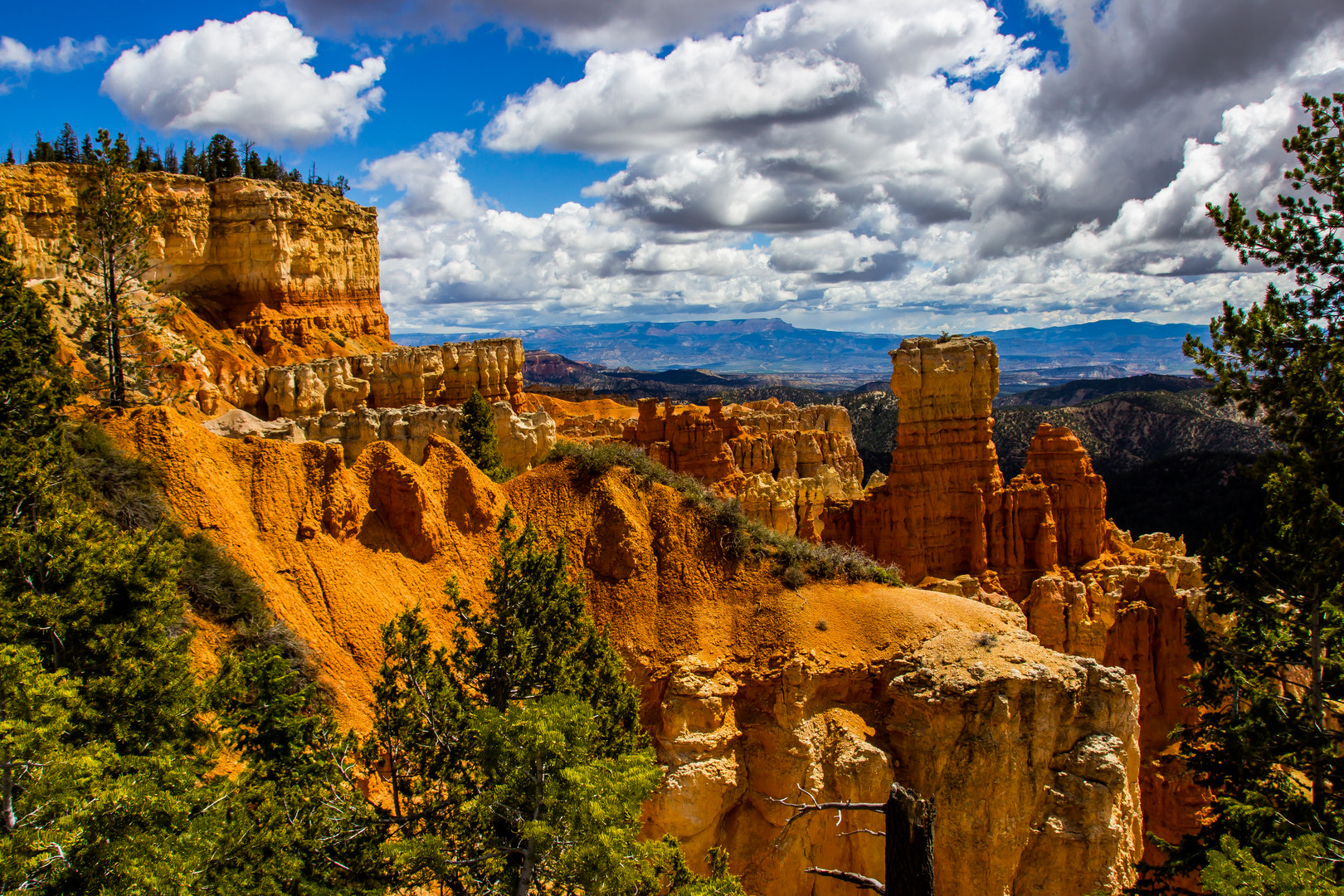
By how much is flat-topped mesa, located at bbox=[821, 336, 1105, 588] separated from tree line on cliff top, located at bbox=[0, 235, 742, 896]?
2813 centimetres

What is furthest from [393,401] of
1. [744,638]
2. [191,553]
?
[744,638]

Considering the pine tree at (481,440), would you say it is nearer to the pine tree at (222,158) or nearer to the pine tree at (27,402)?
the pine tree at (27,402)

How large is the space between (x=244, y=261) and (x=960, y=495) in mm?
51152

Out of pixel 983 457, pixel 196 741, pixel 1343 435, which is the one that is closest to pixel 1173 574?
pixel 983 457

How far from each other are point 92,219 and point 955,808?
24.0 m

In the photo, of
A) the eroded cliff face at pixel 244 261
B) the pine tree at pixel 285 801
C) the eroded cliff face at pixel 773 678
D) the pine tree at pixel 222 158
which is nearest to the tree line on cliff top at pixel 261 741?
the pine tree at pixel 285 801

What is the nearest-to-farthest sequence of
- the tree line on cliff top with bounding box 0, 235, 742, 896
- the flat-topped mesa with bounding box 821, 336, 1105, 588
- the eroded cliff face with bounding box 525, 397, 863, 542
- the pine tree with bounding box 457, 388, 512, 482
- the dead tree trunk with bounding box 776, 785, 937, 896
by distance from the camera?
the dead tree trunk with bounding box 776, 785, 937, 896
the tree line on cliff top with bounding box 0, 235, 742, 896
the pine tree with bounding box 457, 388, 512, 482
the flat-topped mesa with bounding box 821, 336, 1105, 588
the eroded cliff face with bounding box 525, 397, 863, 542

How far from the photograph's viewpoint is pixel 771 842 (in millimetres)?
16891

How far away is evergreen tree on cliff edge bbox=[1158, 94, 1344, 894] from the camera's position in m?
12.1

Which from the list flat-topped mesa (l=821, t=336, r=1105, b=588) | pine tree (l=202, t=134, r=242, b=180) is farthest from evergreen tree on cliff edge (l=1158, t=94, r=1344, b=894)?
pine tree (l=202, t=134, r=242, b=180)

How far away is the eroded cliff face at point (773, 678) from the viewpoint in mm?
16453

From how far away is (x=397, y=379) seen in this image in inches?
2239

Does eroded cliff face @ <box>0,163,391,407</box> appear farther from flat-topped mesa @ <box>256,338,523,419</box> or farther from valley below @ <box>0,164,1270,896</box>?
valley below @ <box>0,164,1270,896</box>

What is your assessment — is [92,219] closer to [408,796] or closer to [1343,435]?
[408,796]
